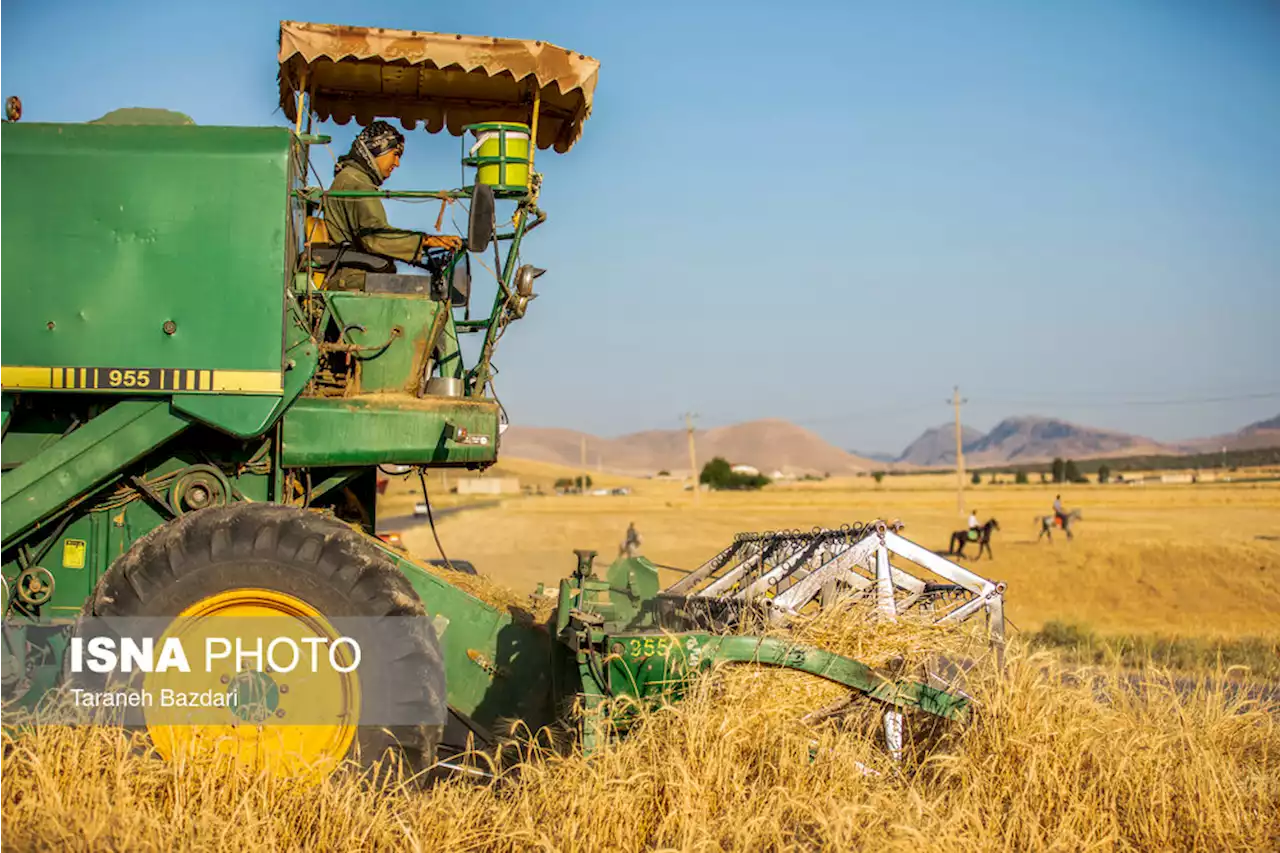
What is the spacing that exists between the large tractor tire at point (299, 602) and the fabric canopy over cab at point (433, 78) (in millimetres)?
2820

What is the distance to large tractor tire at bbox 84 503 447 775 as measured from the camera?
229 inches

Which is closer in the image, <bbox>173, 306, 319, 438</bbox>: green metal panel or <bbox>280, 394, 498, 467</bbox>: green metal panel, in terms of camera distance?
<bbox>173, 306, 319, 438</bbox>: green metal panel

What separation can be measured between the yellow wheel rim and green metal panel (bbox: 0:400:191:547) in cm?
87

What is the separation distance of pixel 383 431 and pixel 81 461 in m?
1.50

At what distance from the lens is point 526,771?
5703 millimetres

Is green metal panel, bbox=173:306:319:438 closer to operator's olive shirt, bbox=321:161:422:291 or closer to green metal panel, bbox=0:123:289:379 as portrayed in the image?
green metal panel, bbox=0:123:289:379

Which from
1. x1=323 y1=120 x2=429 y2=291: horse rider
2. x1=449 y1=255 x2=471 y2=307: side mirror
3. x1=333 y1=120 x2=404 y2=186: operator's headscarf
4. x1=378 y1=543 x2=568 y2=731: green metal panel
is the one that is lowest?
x1=378 y1=543 x2=568 y2=731: green metal panel

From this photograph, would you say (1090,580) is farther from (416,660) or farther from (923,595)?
(416,660)

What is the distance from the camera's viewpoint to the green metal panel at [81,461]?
595 centimetres

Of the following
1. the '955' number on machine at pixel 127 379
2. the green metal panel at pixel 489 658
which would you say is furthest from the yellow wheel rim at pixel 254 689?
the '955' number on machine at pixel 127 379

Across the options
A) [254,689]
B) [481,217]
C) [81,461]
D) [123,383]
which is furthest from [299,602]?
[481,217]

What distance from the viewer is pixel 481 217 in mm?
6605

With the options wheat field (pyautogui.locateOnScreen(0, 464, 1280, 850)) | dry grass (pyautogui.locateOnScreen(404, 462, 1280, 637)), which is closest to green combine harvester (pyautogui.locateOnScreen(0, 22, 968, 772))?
wheat field (pyautogui.locateOnScreen(0, 464, 1280, 850))

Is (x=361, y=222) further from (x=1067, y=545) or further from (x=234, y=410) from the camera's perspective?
(x=1067, y=545)
